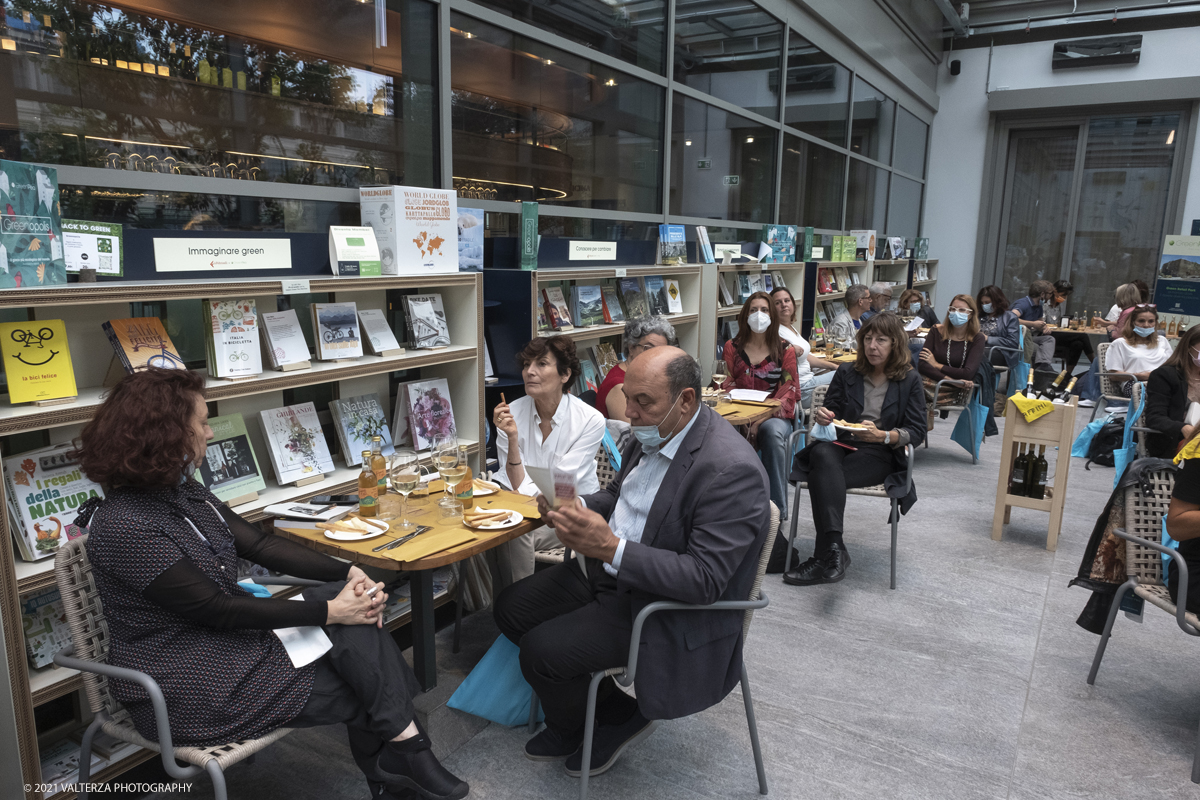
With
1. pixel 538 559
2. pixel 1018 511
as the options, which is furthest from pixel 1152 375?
pixel 538 559

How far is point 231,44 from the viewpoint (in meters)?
3.25

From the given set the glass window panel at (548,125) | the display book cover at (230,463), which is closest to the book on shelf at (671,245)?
the glass window panel at (548,125)

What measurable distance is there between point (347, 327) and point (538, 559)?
4.43ft

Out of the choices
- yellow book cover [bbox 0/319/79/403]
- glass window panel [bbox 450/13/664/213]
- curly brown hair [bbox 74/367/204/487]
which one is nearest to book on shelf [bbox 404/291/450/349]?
glass window panel [bbox 450/13/664/213]

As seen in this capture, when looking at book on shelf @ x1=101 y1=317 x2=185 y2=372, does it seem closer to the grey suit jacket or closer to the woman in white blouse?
the woman in white blouse

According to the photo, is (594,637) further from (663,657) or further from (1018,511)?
(1018,511)

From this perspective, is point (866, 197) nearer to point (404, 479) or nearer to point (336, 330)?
point (336, 330)

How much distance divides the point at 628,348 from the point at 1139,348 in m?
5.09

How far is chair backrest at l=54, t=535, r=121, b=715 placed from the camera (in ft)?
6.76

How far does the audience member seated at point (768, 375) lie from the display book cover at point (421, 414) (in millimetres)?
2197

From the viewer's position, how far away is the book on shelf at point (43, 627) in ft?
7.90

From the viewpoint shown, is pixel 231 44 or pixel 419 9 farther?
pixel 419 9

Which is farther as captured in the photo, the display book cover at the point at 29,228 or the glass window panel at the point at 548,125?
the glass window panel at the point at 548,125

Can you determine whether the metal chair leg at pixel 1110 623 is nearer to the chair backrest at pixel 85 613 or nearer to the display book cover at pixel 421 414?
the display book cover at pixel 421 414
